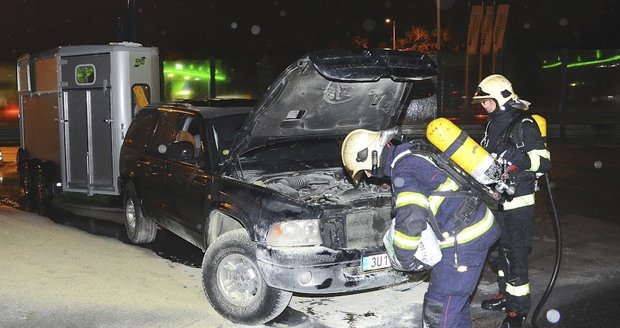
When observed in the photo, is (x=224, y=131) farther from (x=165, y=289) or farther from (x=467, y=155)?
(x=467, y=155)

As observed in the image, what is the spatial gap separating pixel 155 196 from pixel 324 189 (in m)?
2.19

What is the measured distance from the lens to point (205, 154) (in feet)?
19.4

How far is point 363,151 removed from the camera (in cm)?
378

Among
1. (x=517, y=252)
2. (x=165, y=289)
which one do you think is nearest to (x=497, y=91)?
(x=517, y=252)

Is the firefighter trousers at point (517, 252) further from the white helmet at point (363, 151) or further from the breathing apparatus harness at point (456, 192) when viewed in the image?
the white helmet at point (363, 151)

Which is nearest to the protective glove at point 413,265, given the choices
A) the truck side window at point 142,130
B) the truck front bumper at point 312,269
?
the truck front bumper at point 312,269

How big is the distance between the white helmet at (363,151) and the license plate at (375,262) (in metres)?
1.28

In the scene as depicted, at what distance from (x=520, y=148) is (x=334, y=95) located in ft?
5.75

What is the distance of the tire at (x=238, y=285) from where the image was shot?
5.01m

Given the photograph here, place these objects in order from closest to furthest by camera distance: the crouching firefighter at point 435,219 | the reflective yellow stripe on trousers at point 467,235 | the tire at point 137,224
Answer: the crouching firefighter at point 435,219 → the reflective yellow stripe on trousers at point 467,235 → the tire at point 137,224

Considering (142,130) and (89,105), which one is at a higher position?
(89,105)

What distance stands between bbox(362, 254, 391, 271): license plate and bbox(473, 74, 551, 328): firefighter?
1.00 m

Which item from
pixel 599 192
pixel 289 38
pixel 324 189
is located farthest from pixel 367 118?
pixel 289 38

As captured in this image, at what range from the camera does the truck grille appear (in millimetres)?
4977
